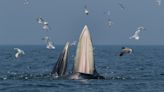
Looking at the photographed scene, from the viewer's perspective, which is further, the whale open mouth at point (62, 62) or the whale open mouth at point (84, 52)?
the whale open mouth at point (62, 62)

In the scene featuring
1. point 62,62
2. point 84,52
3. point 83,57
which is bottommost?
point 62,62

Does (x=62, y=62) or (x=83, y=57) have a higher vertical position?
(x=83, y=57)

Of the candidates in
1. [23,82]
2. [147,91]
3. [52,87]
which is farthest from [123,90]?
[23,82]

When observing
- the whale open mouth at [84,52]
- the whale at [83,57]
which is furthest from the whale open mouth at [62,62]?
the whale open mouth at [84,52]

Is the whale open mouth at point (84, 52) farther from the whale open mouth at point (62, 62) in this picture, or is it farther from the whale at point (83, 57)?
the whale open mouth at point (62, 62)

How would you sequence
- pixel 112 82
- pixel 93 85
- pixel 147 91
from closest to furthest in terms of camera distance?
1. pixel 147 91
2. pixel 93 85
3. pixel 112 82

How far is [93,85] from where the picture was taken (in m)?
39.9

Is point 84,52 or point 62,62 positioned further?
point 62,62

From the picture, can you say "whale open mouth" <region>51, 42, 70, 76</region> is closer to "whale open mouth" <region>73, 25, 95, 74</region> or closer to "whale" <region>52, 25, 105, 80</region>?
"whale" <region>52, 25, 105, 80</region>

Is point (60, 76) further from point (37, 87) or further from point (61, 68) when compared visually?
point (37, 87)

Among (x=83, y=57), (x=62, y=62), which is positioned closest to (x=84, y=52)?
(x=83, y=57)

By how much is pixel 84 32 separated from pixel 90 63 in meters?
1.91

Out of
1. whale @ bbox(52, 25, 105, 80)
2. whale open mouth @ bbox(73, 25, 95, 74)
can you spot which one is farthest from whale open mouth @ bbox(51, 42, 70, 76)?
whale open mouth @ bbox(73, 25, 95, 74)

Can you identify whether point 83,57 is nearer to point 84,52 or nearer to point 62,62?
point 84,52
